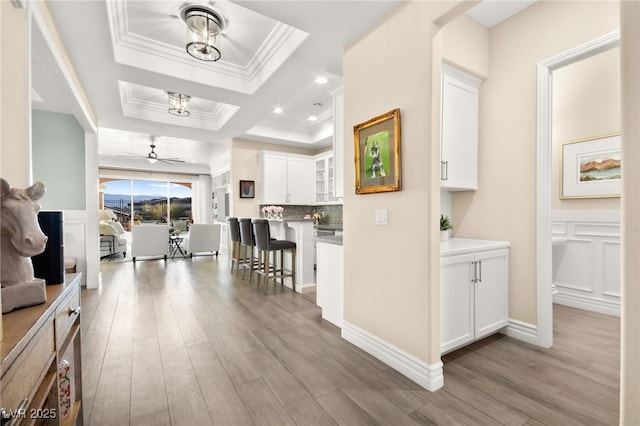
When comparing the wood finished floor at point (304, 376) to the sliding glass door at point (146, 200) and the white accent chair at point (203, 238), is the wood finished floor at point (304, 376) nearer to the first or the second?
the white accent chair at point (203, 238)

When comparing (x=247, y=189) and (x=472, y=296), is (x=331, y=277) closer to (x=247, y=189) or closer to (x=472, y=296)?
(x=472, y=296)

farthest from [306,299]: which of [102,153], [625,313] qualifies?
[102,153]

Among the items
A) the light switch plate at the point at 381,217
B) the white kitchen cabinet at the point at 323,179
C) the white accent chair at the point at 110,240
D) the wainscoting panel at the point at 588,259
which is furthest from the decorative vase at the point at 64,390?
the white accent chair at the point at 110,240

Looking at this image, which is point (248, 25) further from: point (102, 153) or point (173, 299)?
point (102, 153)

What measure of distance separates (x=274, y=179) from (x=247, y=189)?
0.60m

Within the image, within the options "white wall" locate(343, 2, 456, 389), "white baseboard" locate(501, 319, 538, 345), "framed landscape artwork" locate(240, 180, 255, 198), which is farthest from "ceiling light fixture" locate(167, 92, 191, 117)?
"white baseboard" locate(501, 319, 538, 345)

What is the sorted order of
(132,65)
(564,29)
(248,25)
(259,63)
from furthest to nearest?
(259,63) → (132,65) → (248,25) → (564,29)

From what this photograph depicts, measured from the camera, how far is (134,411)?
64.6 inches

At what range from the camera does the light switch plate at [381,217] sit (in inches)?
85.9

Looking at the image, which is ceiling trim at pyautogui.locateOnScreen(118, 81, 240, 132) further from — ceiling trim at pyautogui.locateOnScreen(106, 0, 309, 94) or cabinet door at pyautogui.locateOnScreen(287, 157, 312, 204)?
cabinet door at pyautogui.locateOnScreen(287, 157, 312, 204)

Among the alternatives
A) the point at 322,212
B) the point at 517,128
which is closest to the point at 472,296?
the point at 517,128

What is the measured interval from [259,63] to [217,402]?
3.19 meters

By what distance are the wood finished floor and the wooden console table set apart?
0.62 m

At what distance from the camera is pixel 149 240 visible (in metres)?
6.22
